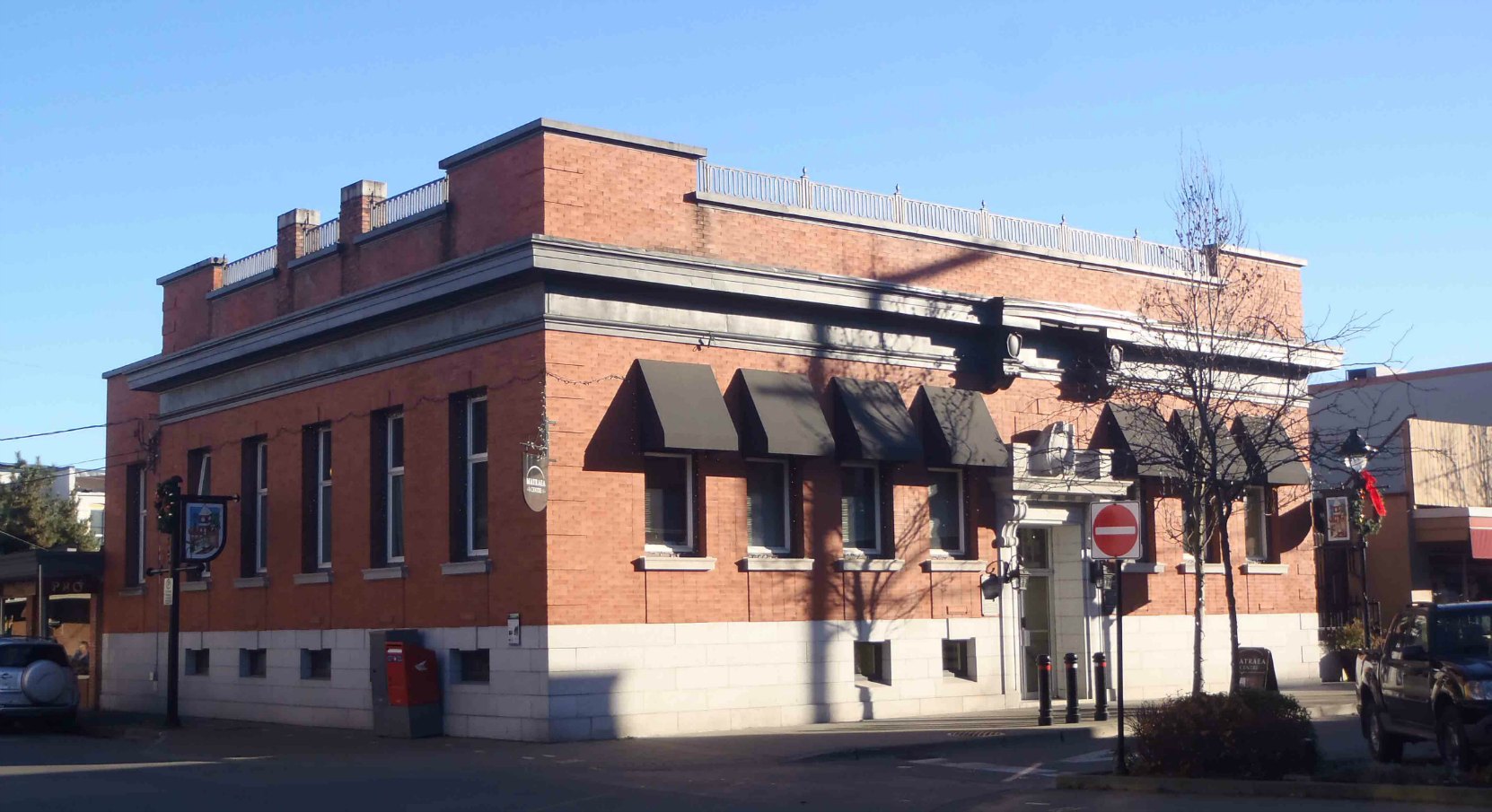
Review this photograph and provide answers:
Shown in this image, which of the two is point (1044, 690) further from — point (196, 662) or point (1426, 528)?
point (196, 662)

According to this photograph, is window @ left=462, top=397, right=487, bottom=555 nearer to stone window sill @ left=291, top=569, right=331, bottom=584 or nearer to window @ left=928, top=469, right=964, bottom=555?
stone window sill @ left=291, top=569, right=331, bottom=584

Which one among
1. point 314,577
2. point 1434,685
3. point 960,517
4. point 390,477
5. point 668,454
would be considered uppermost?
point 668,454

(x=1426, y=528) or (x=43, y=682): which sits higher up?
(x=1426, y=528)

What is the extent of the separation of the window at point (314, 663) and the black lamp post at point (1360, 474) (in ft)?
55.6

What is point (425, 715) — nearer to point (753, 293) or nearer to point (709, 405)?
point (709, 405)

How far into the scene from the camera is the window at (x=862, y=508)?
24047 mm

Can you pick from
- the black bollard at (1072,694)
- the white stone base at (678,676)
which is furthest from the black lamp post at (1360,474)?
the black bollard at (1072,694)

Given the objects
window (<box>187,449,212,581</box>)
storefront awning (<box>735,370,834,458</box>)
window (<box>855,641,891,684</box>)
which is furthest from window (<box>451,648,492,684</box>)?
window (<box>187,449,212,581</box>)

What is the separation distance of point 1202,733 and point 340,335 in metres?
15.9

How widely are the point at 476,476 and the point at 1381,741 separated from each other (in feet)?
41.8

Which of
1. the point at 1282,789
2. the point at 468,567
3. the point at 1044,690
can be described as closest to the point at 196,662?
the point at 468,567

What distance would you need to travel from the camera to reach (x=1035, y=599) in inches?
1061

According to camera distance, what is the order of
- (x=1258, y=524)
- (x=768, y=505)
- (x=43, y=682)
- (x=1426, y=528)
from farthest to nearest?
(x=1426, y=528) → (x=1258, y=524) → (x=43, y=682) → (x=768, y=505)

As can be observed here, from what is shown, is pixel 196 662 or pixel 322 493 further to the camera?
pixel 196 662
